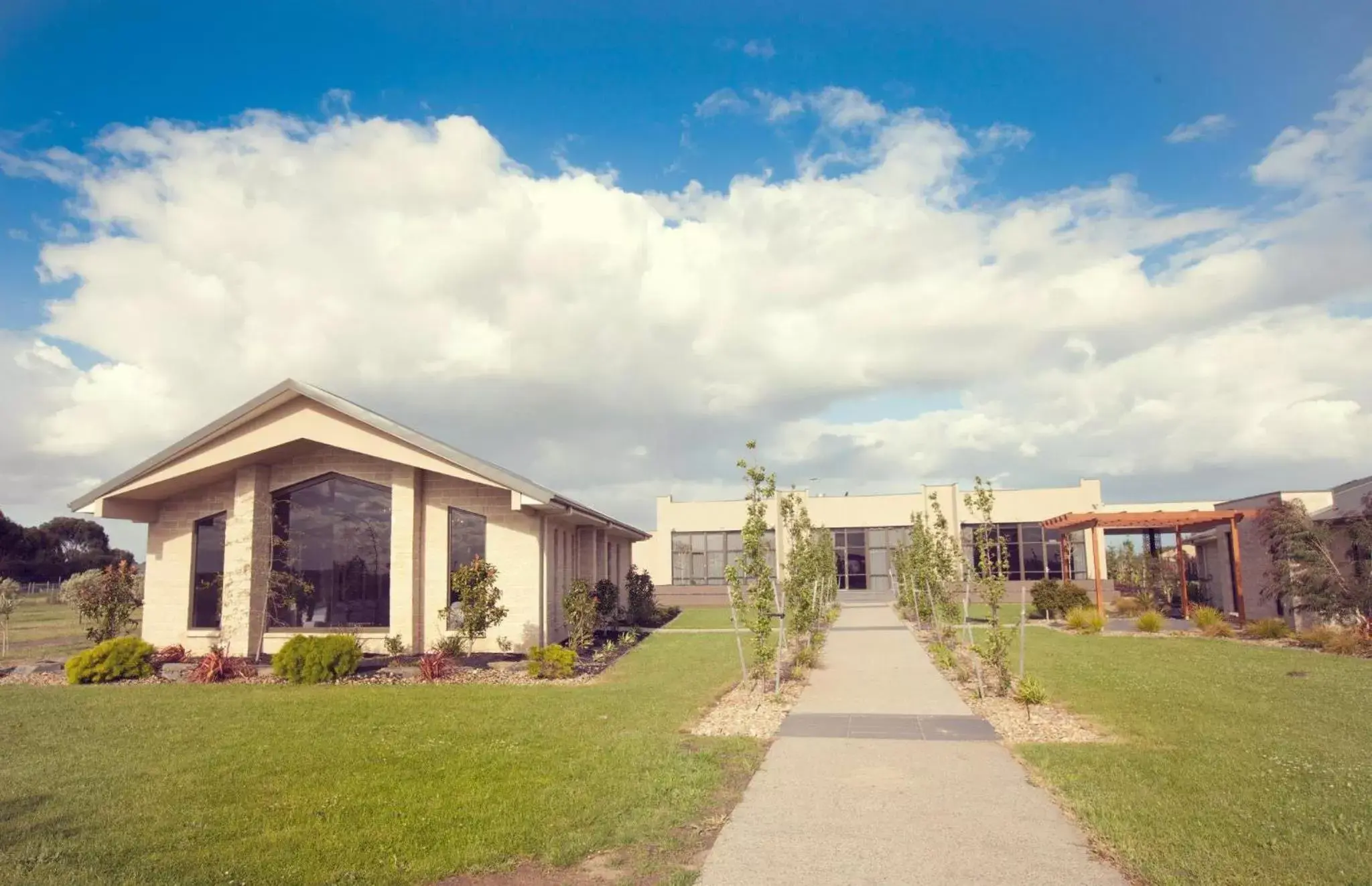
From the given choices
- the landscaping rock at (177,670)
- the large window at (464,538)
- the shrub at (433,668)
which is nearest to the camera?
the shrub at (433,668)

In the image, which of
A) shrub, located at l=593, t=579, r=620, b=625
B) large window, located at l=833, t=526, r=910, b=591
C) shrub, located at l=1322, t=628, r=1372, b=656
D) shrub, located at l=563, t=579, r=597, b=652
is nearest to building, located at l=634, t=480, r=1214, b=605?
large window, located at l=833, t=526, r=910, b=591

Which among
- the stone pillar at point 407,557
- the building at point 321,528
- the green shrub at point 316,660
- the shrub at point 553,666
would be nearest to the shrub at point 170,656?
the building at point 321,528

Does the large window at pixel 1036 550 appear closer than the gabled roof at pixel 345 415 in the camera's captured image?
No

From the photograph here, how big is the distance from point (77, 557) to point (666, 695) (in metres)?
70.3

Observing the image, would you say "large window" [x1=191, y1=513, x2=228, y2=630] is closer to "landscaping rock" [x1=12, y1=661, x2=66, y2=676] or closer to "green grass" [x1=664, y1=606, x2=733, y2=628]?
"landscaping rock" [x1=12, y1=661, x2=66, y2=676]

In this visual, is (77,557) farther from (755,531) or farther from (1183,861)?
(1183,861)

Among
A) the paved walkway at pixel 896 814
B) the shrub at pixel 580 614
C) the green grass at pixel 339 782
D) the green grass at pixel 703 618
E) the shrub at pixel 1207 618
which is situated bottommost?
the green grass at pixel 703 618

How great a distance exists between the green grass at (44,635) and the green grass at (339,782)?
7.09 meters

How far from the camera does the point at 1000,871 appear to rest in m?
5.44

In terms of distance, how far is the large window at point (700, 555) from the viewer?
46.2 meters

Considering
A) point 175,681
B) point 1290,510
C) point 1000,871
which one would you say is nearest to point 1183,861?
point 1000,871

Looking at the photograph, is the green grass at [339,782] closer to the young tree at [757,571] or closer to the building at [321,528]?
the young tree at [757,571]

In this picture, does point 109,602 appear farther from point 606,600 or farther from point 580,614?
point 606,600

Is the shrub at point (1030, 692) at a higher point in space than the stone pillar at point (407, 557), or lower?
lower
